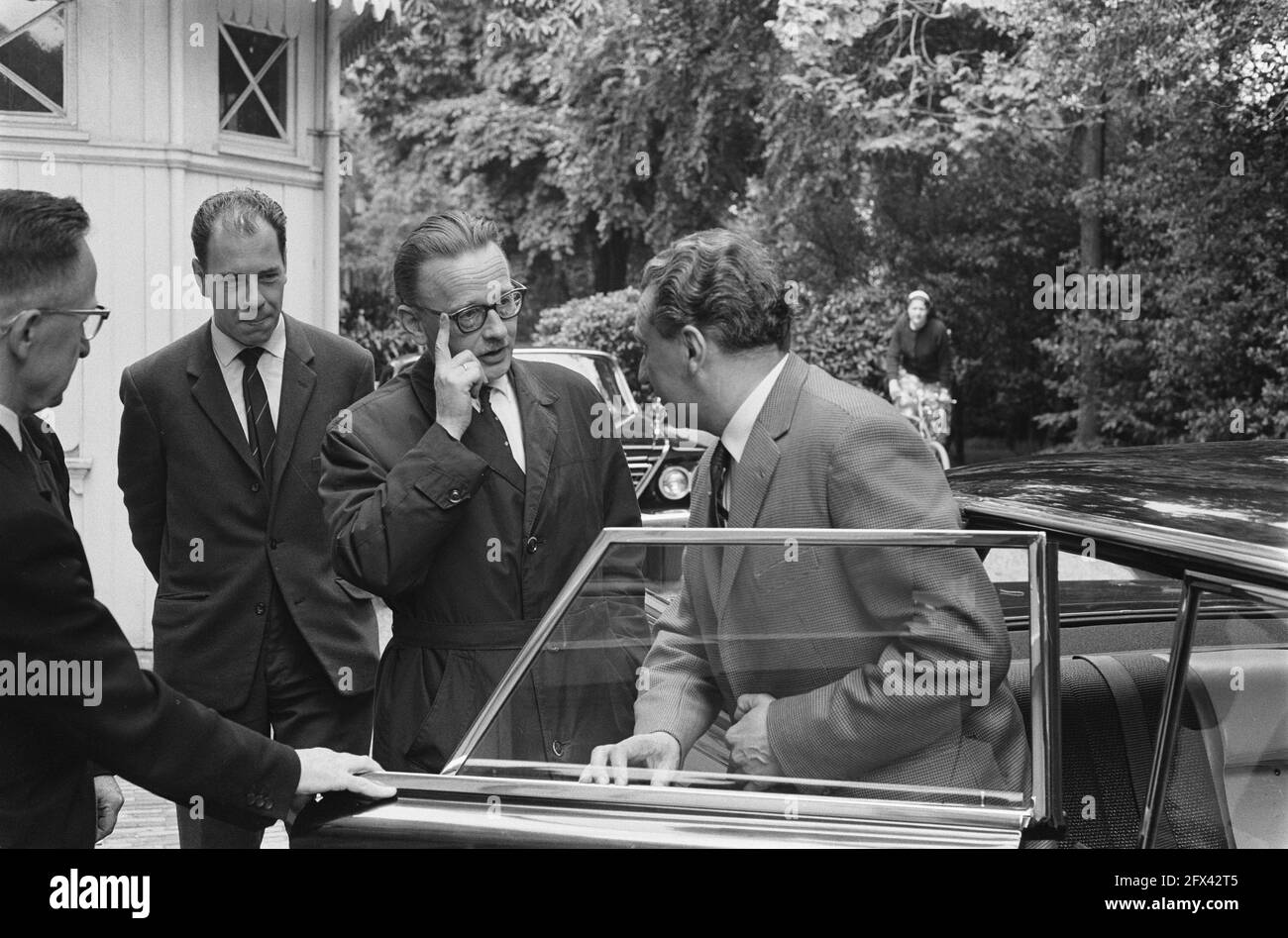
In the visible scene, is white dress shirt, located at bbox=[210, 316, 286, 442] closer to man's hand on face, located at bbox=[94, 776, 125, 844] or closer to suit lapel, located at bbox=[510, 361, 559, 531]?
suit lapel, located at bbox=[510, 361, 559, 531]

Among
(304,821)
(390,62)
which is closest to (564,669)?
(304,821)

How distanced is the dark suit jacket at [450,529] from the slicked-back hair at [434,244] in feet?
0.63

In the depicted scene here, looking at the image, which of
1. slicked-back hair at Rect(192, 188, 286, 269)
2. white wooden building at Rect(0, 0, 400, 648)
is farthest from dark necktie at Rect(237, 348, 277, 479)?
white wooden building at Rect(0, 0, 400, 648)

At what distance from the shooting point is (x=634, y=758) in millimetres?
2508

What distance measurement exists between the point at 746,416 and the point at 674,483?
644 centimetres

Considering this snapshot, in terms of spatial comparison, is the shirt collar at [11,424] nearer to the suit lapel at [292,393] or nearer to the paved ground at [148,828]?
the suit lapel at [292,393]

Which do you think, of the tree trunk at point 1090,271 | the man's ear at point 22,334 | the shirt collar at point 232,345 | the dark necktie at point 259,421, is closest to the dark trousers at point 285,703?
the dark necktie at point 259,421

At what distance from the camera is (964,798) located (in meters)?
2.31

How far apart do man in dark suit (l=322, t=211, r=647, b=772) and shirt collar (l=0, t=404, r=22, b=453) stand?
80 centimetres

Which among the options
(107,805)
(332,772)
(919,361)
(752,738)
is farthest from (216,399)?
(919,361)

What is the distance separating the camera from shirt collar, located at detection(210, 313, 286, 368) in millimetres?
3850

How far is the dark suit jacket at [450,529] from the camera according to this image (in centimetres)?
317

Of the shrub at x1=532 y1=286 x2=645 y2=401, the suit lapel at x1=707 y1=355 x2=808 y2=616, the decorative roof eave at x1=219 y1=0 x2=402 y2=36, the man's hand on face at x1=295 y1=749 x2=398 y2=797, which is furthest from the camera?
the shrub at x1=532 y1=286 x2=645 y2=401

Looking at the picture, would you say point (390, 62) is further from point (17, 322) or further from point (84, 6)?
point (17, 322)
